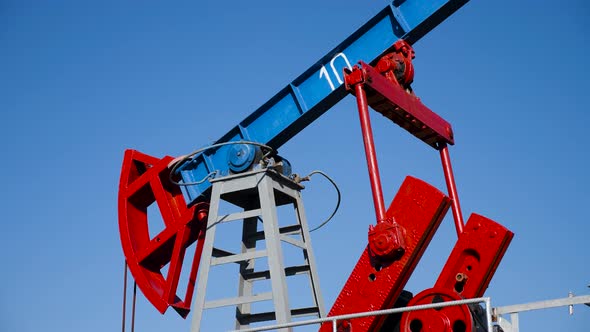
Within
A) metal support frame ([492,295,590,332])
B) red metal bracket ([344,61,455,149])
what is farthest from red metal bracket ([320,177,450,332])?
red metal bracket ([344,61,455,149])

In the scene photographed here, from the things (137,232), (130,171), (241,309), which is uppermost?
(130,171)

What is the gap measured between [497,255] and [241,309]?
4195mm

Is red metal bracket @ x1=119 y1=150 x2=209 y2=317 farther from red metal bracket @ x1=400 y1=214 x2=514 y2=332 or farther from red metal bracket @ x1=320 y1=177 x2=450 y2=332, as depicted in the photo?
red metal bracket @ x1=400 y1=214 x2=514 y2=332

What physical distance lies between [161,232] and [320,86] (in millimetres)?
3017

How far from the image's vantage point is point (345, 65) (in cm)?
1035

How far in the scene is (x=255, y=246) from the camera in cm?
1098

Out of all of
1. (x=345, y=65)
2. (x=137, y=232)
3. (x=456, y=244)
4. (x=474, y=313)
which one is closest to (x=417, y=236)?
(x=456, y=244)

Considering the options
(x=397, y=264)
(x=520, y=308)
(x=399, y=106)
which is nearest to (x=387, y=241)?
(x=397, y=264)

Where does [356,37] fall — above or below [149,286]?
above

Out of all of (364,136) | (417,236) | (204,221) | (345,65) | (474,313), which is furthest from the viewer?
(204,221)

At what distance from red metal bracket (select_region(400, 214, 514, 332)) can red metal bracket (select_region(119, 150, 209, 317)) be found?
4367mm

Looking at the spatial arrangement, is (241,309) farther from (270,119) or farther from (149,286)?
(270,119)

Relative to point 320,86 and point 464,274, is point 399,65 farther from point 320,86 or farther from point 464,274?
point 464,274

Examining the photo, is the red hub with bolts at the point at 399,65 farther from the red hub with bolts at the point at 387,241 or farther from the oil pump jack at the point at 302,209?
the red hub with bolts at the point at 387,241
